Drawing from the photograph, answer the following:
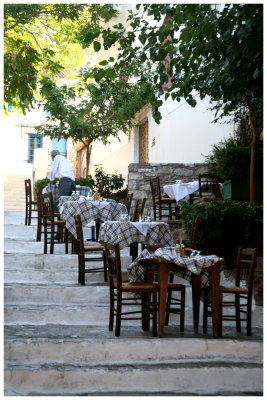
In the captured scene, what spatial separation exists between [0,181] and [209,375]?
2542 mm

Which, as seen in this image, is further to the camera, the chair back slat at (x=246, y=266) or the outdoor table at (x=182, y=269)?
the chair back slat at (x=246, y=266)

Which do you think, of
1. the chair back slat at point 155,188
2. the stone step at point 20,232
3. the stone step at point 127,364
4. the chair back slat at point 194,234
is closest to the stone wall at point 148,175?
the chair back slat at point 155,188

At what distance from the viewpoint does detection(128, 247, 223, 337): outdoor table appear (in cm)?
614

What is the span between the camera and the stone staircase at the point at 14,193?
18.2 meters

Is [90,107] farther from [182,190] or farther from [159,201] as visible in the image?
[182,190]

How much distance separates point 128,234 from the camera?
25.7 ft

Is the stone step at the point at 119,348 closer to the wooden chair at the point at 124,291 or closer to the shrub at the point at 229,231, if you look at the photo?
the wooden chair at the point at 124,291

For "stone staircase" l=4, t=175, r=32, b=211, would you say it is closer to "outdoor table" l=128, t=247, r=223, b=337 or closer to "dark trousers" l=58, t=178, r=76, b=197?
"dark trousers" l=58, t=178, r=76, b=197

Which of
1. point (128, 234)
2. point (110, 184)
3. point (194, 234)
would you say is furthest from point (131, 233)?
point (110, 184)

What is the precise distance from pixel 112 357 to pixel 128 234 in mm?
2411

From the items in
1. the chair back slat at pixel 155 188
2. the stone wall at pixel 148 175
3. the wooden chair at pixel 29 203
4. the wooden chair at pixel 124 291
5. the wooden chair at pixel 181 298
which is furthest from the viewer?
the stone wall at pixel 148 175

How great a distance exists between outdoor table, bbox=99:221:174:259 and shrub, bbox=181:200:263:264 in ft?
1.86

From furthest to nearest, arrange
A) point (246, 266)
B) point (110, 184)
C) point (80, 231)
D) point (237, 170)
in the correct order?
point (110, 184)
point (237, 170)
point (80, 231)
point (246, 266)

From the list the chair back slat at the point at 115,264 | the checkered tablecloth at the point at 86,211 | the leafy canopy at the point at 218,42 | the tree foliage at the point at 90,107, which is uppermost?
the tree foliage at the point at 90,107
